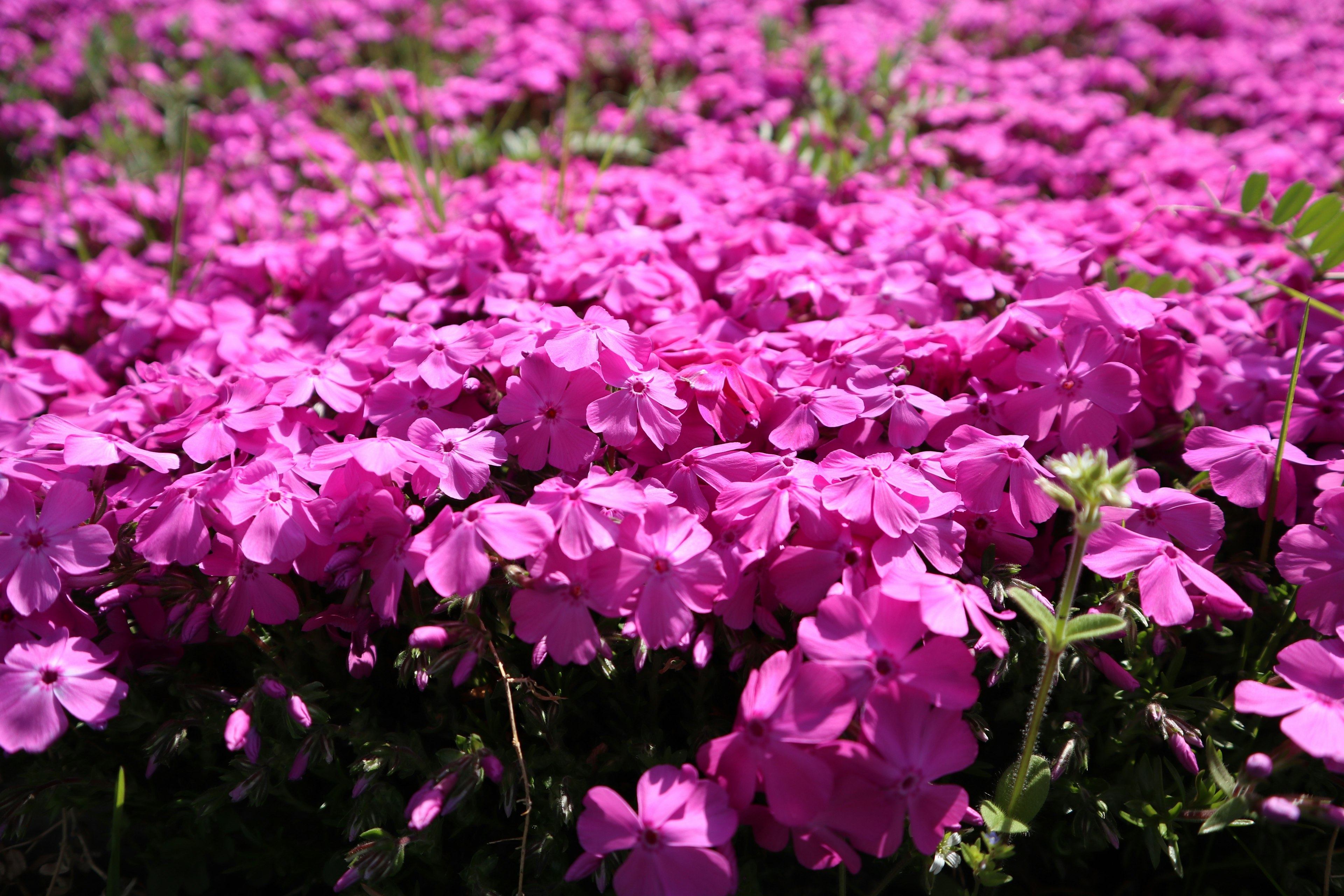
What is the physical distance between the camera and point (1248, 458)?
155cm

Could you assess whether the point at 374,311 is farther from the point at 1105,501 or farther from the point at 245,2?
the point at 245,2

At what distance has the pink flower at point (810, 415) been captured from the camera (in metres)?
1.55

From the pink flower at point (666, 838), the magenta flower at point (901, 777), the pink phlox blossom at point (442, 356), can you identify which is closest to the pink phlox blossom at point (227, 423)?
the pink phlox blossom at point (442, 356)

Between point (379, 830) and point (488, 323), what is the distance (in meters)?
1.13

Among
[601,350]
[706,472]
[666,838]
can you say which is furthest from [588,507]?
[666,838]

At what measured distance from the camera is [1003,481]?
4.72 ft

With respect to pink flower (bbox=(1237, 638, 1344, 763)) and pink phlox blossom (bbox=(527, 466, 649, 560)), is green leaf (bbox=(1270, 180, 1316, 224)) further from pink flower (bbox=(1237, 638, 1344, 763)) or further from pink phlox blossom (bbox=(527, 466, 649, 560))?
pink phlox blossom (bbox=(527, 466, 649, 560))

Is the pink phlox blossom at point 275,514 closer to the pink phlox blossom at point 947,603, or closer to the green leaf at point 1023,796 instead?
the pink phlox blossom at point 947,603

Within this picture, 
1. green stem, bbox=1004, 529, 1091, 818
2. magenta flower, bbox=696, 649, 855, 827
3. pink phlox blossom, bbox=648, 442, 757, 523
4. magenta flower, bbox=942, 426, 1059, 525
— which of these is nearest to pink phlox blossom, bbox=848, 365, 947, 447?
magenta flower, bbox=942, 426, 1059, 525

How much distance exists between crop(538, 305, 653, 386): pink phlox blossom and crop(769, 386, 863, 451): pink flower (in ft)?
0.93

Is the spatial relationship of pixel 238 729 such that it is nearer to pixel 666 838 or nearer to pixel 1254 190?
pixel 666 838

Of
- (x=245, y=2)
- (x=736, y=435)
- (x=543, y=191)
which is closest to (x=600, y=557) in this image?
(x=736, y=435)

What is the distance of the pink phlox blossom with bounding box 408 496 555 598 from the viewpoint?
1.25 metres

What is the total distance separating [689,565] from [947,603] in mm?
371
